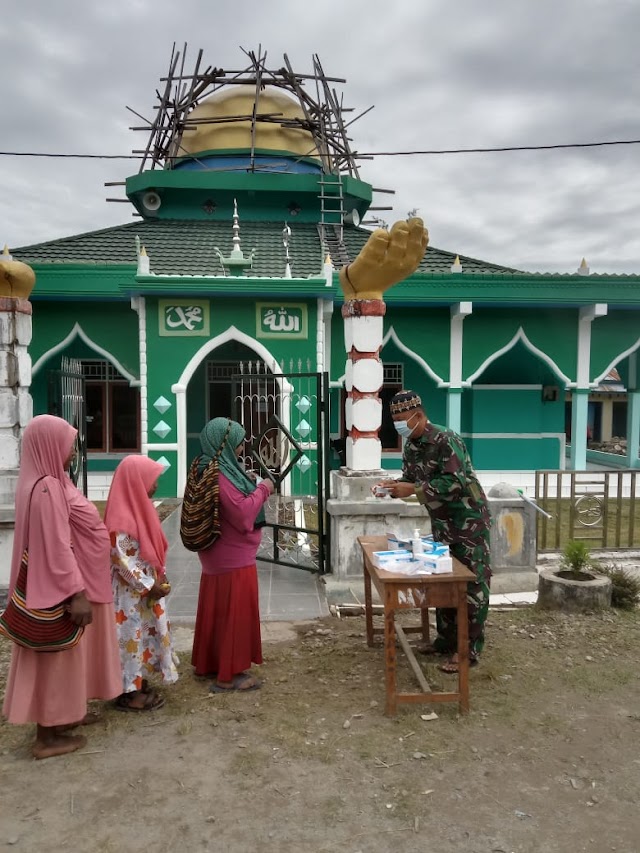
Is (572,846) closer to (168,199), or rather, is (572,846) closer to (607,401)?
A: (168,199)

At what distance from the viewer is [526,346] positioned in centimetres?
1184

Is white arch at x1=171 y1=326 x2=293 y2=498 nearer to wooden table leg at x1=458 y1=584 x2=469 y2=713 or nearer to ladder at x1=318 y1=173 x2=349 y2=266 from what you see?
ladder at x1=318 y1=173 x2=349 y2=266

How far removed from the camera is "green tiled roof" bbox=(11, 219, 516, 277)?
1107 centimetres

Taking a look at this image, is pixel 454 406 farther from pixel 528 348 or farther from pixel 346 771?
pixel 346 771

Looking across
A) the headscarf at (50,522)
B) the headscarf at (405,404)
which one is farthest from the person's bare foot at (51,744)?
the headscarf at (405,404)

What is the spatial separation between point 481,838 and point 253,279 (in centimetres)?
839

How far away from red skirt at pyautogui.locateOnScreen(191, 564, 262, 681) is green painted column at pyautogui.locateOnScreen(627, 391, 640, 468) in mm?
11544

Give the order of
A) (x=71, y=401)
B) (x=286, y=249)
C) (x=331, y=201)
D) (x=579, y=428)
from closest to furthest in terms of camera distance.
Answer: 1. (x=71, y=401)
2. (x=286, y=249)
3. (x=579, y=428)
4. (x=331, y=201)

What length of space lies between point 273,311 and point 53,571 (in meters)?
7.68

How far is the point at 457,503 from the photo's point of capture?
3.85m

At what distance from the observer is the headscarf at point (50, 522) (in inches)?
112

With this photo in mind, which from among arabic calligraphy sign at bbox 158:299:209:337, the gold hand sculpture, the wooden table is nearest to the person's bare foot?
the wooden table

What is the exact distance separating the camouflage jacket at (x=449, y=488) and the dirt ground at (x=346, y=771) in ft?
3.01

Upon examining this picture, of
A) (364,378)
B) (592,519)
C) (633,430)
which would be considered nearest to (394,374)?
(633,430)
